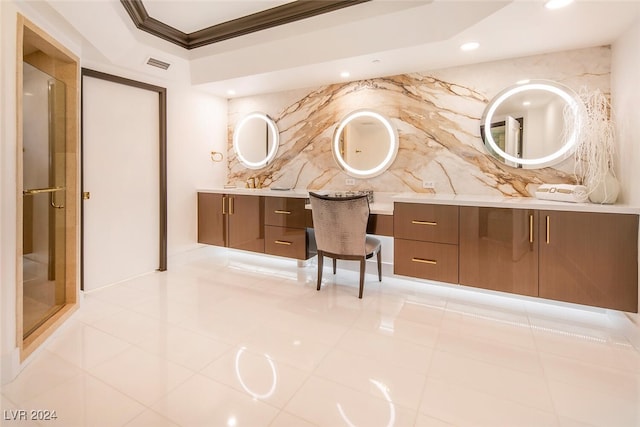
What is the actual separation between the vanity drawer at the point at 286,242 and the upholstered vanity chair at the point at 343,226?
480 mm

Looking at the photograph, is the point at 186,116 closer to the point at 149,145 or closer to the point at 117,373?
the point at 149,145

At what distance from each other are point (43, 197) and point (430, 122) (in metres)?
3.40

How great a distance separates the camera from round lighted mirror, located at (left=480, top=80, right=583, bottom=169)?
284cm

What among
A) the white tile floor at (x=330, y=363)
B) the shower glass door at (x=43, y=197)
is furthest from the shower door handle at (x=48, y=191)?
the white tile floor at (x=330, y=363)

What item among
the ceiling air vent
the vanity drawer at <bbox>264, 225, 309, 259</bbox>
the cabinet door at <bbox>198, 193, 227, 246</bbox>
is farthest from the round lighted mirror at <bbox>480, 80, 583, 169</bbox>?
the ceiling air vent

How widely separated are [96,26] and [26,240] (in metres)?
1.56

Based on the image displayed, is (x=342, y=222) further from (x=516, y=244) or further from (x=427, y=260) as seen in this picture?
(x=516, y=244)

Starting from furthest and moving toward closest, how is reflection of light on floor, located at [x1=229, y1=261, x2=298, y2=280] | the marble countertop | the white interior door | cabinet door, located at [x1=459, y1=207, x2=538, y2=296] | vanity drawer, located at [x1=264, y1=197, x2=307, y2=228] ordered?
1. reflection of light on floor, located at [x1=229, y1=261, x2=298, y2=280]
2. vanity drawer, located at [x1=264, y1=197, x2=307, y2=228]
3. the white interior door
4. cabinet door, located at [x1=459, y1=207, x2=538, y2=296]
5. the marble countertop

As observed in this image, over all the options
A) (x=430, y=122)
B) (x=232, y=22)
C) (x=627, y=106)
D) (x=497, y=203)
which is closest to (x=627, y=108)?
(x=627, y=106)

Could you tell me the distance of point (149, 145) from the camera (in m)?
3.67


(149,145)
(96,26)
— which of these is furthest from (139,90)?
(96,26)

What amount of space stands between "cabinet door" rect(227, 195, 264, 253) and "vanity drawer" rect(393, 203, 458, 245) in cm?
159

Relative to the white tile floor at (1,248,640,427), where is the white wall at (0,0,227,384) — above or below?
above

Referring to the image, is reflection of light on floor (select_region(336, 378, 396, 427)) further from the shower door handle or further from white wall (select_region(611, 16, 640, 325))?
the shower door handle
